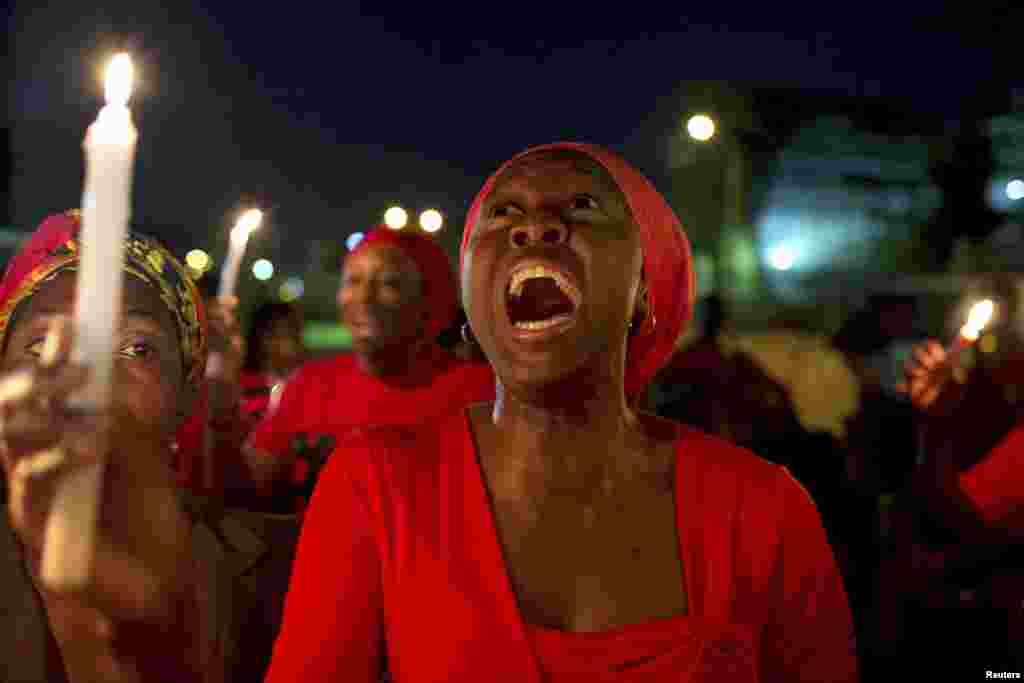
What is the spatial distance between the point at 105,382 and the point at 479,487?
1.20 metres

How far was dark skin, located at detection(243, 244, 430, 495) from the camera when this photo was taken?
439 cm

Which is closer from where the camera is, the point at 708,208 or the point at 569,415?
the point at 569,415

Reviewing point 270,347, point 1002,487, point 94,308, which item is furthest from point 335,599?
point 270,347

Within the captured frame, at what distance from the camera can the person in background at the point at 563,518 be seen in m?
1.79

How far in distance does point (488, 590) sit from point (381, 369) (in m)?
2.74

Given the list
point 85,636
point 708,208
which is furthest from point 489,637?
point 708,208

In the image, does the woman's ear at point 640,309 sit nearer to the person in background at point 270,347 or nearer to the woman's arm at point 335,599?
the woman's arm at point 335,599

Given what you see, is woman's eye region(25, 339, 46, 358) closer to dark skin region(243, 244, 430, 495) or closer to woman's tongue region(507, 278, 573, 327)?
woman's tongue region(507, 278, 573, 327)

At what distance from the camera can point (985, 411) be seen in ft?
15.2

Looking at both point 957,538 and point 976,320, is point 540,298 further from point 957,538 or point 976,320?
point 957,538

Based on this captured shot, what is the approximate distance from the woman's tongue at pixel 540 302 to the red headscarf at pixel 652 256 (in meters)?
0.17

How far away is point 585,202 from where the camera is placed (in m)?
2.16

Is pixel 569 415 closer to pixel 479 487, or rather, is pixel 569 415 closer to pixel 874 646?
pixel 479 487

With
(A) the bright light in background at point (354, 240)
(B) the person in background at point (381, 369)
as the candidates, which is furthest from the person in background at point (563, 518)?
(A) the bright light in background at point (354, 240)
